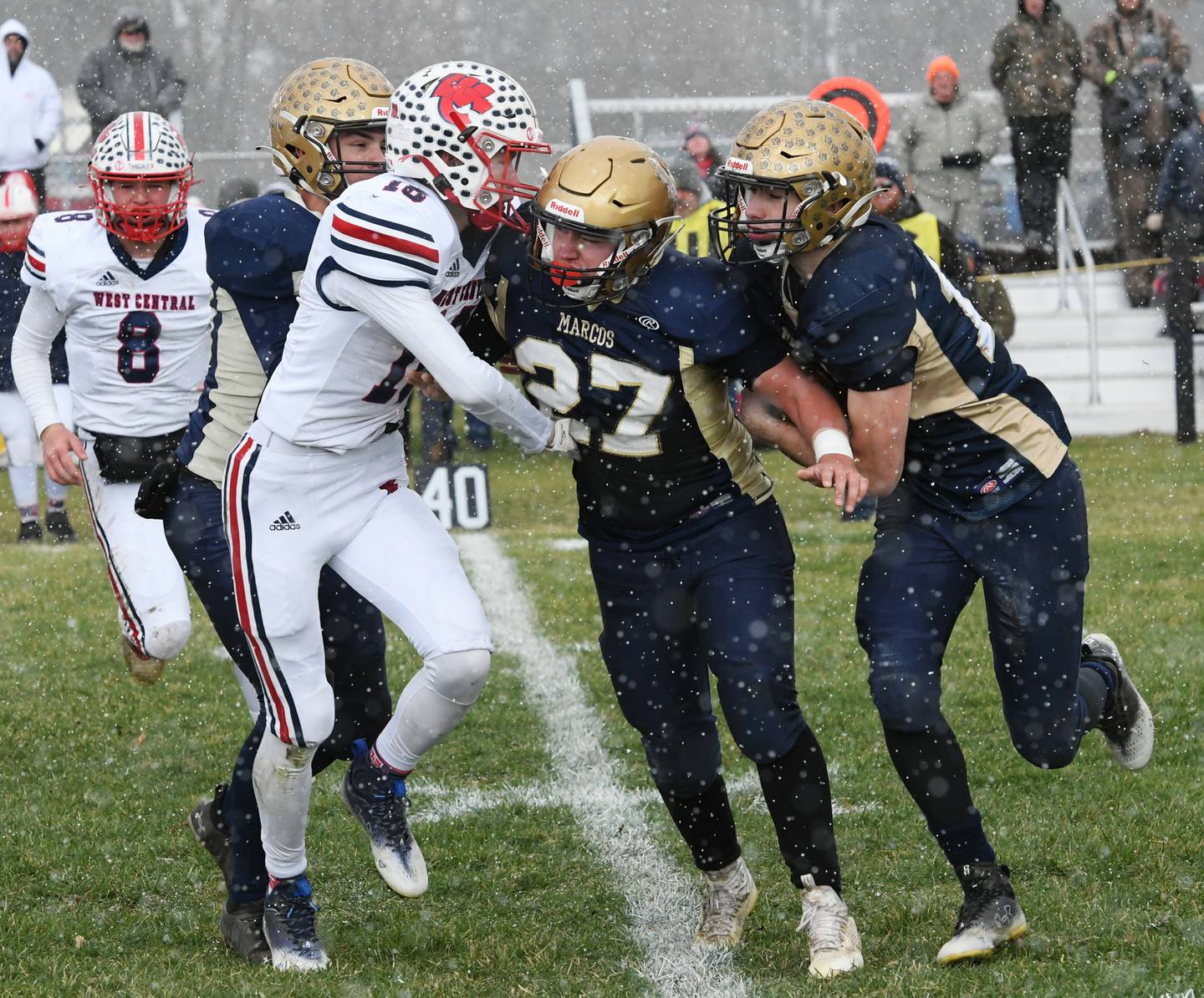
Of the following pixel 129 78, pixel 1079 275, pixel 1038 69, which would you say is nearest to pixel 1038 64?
pixel 1038 69

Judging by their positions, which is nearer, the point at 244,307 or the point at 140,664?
the point at 244,307

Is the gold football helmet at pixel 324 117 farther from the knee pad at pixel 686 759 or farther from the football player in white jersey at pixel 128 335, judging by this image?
the knee pad at pixel 686 759

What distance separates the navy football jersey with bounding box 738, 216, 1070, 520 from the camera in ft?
11.3

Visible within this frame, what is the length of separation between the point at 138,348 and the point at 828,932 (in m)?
2.85

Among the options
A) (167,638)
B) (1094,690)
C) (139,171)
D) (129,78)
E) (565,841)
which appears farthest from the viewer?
(129,78)

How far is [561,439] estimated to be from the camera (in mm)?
3635

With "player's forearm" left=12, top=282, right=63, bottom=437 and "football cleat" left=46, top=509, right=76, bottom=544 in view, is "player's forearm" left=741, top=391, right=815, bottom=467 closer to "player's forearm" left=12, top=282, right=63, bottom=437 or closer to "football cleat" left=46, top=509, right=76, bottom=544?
"player's forearm" left=12, top=282, right=63, bottom=437

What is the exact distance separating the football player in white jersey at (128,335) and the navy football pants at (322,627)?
0.98m

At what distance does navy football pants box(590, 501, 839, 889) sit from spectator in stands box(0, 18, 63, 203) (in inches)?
380

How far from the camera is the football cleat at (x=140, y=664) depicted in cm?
537

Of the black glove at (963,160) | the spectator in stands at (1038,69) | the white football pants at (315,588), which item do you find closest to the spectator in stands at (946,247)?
the black glove at (963,160)

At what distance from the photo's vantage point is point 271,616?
11.9 ft

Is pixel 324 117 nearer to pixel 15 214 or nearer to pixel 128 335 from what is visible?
pixel 128 335

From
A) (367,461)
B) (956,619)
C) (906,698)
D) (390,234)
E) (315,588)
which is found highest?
(390,234)
